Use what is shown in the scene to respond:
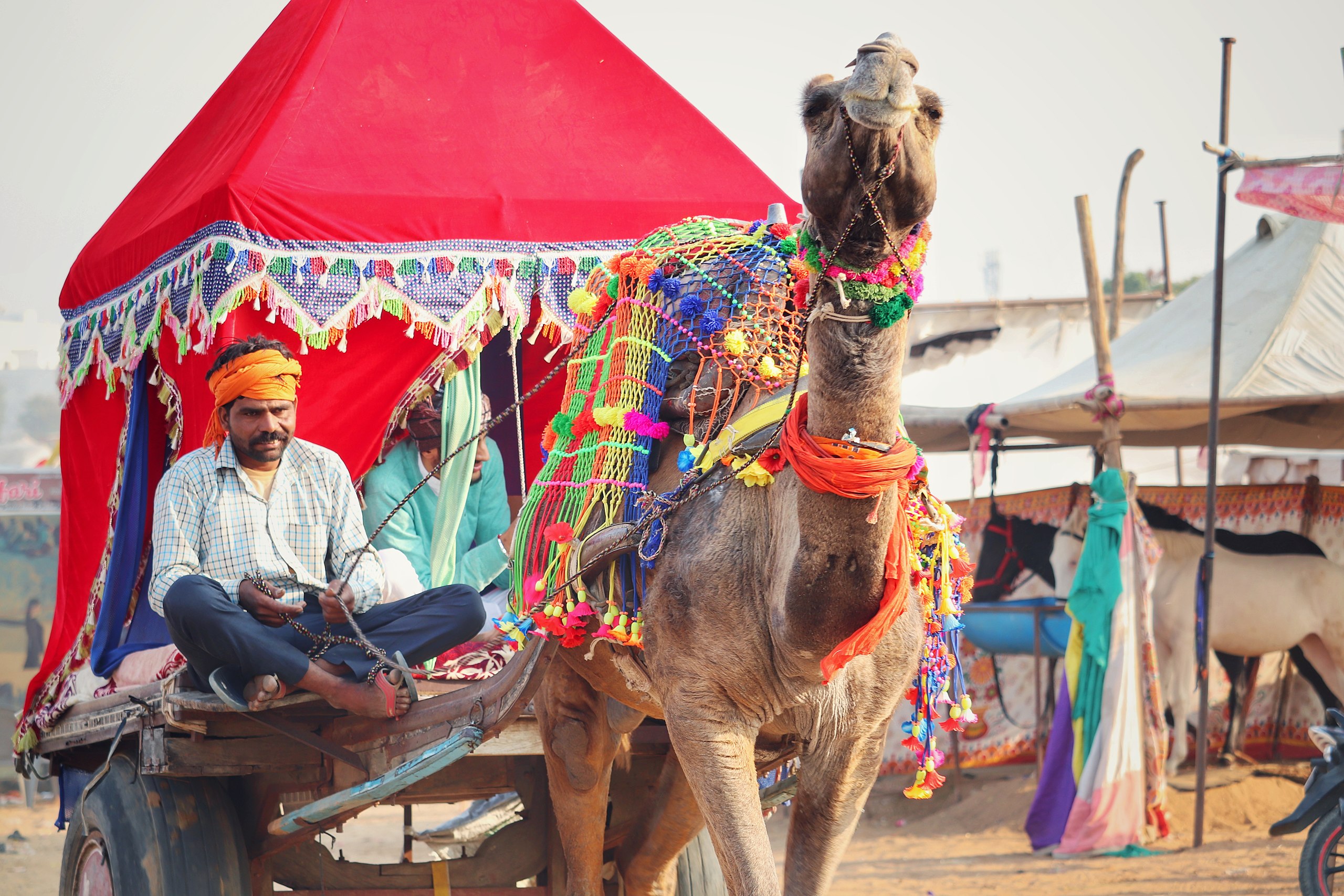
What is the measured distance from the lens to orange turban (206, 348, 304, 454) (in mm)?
3865

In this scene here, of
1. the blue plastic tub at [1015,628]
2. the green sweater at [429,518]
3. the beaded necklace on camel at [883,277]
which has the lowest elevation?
the blue plastic tub at [1015,628]

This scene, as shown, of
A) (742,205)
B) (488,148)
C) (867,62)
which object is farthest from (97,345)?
(867,62)

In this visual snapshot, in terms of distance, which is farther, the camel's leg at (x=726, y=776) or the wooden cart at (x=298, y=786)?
the wooden cart at (x=298, y=786)

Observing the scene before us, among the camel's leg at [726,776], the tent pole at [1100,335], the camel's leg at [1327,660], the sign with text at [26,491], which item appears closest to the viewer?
the camel's leg at [726,776]

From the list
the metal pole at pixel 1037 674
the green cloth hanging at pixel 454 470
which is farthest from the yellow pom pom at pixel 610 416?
the metal pole at pixel 1037 674

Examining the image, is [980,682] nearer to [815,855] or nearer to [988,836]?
[988,836]

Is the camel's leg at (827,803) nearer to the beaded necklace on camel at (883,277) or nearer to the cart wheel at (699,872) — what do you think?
the beaded necklace on camel at (883,277)

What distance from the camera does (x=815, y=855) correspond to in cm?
307

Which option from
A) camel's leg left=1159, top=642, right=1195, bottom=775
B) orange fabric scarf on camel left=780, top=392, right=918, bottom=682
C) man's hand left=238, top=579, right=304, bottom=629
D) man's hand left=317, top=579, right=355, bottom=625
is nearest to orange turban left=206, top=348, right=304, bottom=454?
man's hand left=238, top=579, right=304, bottom=629

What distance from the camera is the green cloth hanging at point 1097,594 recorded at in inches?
305

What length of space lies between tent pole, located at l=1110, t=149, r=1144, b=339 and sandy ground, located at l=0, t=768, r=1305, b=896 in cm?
371

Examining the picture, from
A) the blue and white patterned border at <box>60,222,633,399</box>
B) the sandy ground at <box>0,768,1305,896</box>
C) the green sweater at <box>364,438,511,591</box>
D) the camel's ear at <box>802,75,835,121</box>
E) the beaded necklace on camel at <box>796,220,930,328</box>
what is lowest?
the sandy ground at <box>0,768,1305,896</box>

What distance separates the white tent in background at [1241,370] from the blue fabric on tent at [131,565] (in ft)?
18.4

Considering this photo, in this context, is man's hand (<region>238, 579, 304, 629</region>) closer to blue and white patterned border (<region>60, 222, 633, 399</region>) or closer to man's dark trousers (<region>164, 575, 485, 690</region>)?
man's dark trousers (<region>164, 575, 485, 690</region>)
